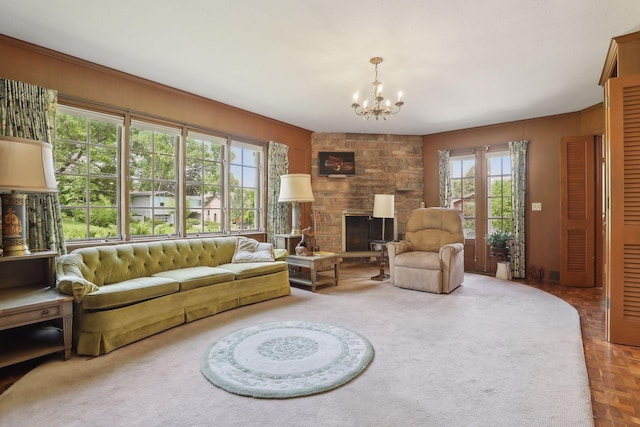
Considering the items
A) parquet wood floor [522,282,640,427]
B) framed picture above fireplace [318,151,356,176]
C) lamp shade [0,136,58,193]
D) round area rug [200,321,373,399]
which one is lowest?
parquet wood floor [522,282,640,427]

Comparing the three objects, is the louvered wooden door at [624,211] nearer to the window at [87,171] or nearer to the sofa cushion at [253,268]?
the sofa cushion at [253,268]

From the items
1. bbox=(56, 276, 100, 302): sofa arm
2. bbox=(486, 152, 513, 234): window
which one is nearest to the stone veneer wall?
bbox=(486, 152, 513, 234): window

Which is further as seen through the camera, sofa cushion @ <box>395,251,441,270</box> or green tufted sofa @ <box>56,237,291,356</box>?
sofa cushion @ <box>395,251,441,270</box>

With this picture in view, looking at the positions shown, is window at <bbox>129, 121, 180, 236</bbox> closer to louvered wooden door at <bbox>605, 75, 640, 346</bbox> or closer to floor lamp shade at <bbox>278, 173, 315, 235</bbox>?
floor lamp shade at <bbox>278, 173, 315, 235</bbox>

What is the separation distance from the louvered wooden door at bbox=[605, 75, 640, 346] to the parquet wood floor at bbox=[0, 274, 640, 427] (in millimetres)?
212

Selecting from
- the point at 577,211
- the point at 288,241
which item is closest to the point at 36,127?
the point at 288,241

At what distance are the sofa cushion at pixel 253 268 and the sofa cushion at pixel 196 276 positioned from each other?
0.12m

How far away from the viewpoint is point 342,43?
2.98 m

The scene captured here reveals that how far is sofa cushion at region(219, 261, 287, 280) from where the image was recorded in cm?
373

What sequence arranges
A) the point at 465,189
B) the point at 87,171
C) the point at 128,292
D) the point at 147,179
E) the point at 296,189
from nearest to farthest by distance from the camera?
1. the point at 128,292
2. the point at 87,171
3. the point at 147,179
4. the point at 296,189
5. the point at 465,189

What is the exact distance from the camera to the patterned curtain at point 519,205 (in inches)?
215

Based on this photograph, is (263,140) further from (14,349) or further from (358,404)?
(358,404)

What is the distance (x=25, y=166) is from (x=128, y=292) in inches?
47.7

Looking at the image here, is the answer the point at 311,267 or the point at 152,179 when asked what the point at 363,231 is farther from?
the point at 152,179
